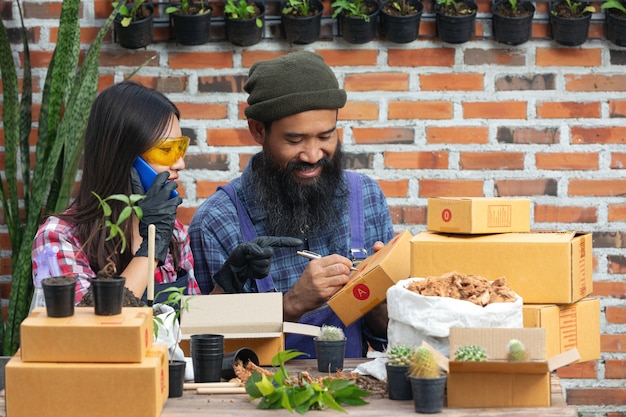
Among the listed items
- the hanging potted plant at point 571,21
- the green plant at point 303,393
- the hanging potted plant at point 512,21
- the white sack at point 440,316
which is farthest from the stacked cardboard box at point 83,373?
the hanging potted plant at point 571,21

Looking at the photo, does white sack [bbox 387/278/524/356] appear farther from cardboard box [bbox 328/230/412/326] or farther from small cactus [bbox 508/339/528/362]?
cardboard box [bbox 328/230/412/326]

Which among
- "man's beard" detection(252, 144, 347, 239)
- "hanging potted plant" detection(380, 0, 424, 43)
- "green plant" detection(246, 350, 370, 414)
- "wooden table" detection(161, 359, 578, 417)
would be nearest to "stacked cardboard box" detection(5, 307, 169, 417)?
"wooden table" detection(161, 359, 578, 417)

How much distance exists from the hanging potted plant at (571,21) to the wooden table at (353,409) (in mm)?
2152

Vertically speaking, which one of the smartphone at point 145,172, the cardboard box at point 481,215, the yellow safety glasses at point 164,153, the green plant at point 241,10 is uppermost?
the green plant at point 241,10

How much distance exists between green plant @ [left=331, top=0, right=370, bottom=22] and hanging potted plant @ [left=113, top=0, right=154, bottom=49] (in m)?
0.78

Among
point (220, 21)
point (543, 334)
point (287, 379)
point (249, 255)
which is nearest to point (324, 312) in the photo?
point (249, 255)

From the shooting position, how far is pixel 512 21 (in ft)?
13.4

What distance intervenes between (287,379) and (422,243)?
1.89ft

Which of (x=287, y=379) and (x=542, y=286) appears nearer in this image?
(x=287, y=379)

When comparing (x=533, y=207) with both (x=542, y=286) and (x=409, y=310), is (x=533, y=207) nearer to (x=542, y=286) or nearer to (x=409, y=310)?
(x=542, y=286)

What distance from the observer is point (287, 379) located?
2.37 meters

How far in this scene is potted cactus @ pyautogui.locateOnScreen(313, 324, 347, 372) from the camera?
2.64 metres

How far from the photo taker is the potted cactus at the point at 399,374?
2.31 m

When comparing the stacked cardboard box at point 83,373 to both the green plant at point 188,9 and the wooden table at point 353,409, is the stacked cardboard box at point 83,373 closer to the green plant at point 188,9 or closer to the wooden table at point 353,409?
the wooden table at point 353,409
